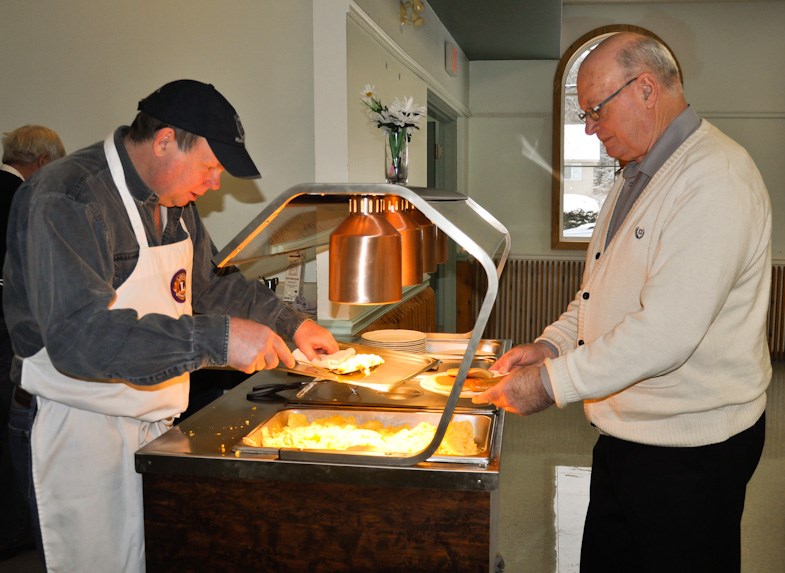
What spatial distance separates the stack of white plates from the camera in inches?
107

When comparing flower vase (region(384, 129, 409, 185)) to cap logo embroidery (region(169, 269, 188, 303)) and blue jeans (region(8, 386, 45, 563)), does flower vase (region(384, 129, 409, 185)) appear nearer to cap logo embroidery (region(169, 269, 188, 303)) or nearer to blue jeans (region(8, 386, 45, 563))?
cap logo embroidery (region(169, 269, 188, 303))

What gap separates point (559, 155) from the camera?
768 centimetres

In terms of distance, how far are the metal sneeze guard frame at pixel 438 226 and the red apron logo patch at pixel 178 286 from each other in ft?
0.48

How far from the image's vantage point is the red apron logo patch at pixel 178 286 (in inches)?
74.5

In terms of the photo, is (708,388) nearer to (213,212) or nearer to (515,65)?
(213,212)

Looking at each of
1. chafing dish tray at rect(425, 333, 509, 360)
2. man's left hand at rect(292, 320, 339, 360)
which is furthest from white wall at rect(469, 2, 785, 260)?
man's left hand at rect(292, 320, 339, 360)

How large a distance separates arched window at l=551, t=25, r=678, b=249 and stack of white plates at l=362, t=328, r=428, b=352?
16.9 feet

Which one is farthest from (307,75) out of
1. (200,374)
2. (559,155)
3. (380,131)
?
(559,155)

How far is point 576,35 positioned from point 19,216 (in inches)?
266

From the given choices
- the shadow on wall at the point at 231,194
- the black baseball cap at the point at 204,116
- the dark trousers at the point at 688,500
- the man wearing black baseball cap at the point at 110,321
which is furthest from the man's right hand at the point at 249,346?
the shadow on wall at the point at 231,194

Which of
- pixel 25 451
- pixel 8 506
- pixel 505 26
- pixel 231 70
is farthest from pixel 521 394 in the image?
pixel 505 26

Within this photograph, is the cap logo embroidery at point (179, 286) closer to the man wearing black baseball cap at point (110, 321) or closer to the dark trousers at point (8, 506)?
the man wearing black baseball cap at point (110, 321)

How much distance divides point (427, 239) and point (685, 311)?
83cm

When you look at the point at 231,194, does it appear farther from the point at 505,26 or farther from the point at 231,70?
the point at 505,26
